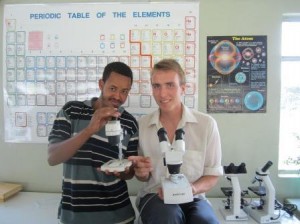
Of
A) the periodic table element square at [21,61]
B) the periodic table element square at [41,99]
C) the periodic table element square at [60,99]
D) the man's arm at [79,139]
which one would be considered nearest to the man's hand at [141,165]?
the man's arm at [79,139]

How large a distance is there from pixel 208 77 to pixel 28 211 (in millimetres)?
1602

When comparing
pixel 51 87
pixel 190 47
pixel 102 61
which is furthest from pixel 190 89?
pixel 51 87

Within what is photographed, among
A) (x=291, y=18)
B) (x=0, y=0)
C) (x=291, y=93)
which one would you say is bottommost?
(x=291, y=93)

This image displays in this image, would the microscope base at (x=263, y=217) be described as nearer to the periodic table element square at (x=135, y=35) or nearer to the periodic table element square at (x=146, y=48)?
the periodic table element square at (x=146, y=48)

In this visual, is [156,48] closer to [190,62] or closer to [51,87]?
[190,62]

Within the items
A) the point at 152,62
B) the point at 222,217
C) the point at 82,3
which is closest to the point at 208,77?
the point at 152,62

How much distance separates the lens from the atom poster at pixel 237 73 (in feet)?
6.42

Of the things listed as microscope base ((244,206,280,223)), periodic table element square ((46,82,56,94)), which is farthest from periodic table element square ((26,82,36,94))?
microscope base ((244,206,280,223))

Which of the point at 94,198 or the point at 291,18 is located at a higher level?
the point at 291,18

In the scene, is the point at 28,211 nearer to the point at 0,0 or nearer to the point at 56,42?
the point at 56,42

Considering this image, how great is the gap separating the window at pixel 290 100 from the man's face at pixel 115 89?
130cm

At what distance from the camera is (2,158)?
2.16 m

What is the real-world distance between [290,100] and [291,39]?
479 mm

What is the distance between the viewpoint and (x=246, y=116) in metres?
2.00
